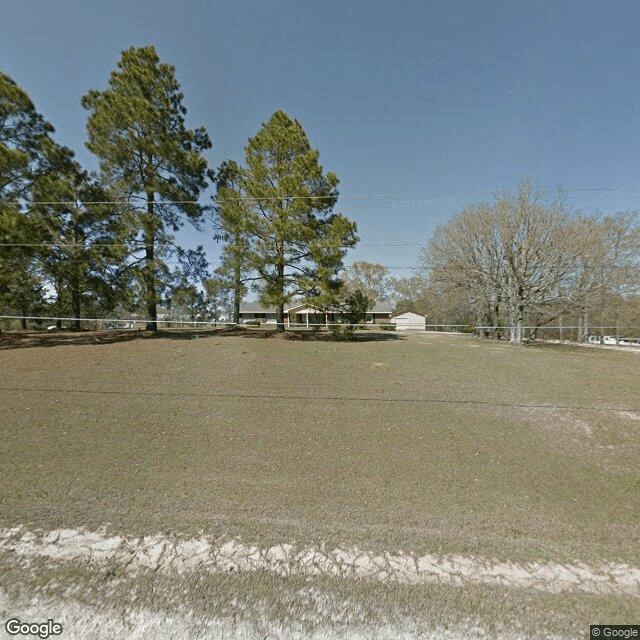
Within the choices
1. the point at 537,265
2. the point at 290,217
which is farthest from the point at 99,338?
the point at 537,265

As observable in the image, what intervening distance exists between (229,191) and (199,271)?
4.07 meters

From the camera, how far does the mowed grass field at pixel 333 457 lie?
8.88 feet

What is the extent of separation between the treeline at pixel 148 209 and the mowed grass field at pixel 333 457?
5.55 metres

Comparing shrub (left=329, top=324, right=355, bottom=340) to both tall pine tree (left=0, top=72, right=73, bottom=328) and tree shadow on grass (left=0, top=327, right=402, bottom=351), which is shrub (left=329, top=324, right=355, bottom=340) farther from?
tall pine tree (left=0, top=72, right=73, bottom=328)

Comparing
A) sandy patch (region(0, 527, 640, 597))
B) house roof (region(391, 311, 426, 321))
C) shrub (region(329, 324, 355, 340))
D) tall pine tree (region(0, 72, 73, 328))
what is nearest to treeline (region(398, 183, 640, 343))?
shrub (region(329, 324, 355, 340))

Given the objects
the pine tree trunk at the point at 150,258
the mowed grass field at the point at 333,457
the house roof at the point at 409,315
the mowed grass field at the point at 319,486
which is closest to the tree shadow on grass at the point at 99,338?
the pine tree trunk at the point at 150,258

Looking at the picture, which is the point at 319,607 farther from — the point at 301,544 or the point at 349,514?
the point at 349,514

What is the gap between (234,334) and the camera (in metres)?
14.5

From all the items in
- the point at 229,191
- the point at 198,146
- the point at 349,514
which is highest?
the point at 198,146

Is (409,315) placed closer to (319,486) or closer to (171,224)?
(171,224)

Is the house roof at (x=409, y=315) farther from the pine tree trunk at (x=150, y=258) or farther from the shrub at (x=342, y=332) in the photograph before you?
the pine tree trunk at (x=150, y=258)

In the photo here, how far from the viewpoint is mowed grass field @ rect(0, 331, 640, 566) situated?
271 centimetres

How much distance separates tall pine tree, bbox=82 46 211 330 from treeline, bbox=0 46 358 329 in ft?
0.14

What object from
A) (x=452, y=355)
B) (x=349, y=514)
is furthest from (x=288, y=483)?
(x=452, y=355)
